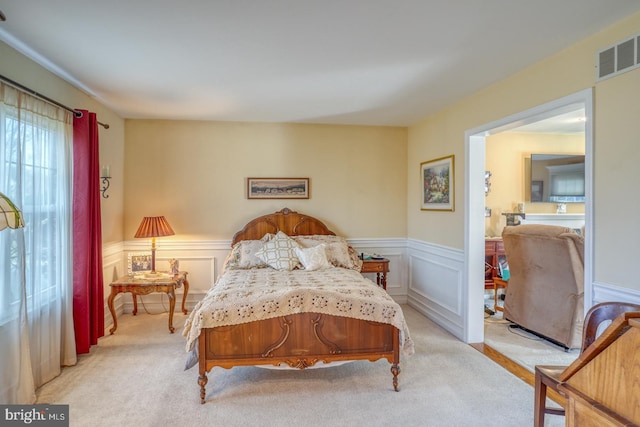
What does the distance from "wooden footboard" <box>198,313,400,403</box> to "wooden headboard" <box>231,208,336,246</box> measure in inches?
80.2

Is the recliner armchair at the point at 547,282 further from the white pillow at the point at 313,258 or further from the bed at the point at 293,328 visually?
the white pillow at the point at 313,258

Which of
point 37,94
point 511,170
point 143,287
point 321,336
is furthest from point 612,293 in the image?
point 37,94

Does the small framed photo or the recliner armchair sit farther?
the small framed photo

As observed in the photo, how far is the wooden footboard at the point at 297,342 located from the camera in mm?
2449

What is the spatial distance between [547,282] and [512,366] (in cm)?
104

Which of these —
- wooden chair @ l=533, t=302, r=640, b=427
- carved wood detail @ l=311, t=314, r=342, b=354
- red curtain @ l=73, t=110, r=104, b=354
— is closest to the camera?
wooden chair @ l=533, t=302, r=640, b=427

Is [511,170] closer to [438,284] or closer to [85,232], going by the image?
[438,284]

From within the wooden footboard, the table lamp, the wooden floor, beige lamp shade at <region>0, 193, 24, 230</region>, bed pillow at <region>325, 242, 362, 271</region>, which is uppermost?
beige lamp shade at <region>0, 193, 24, 230</region>

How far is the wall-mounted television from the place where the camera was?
513cm

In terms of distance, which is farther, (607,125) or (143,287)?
(143,287)

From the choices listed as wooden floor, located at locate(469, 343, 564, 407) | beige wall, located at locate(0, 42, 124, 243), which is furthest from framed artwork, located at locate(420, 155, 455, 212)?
beige wall, located at locate(0, 42, 124, 243)

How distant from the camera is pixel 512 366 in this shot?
295 cm

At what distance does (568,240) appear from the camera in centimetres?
318

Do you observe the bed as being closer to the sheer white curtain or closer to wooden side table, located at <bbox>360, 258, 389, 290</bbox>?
the sheer white curtain
